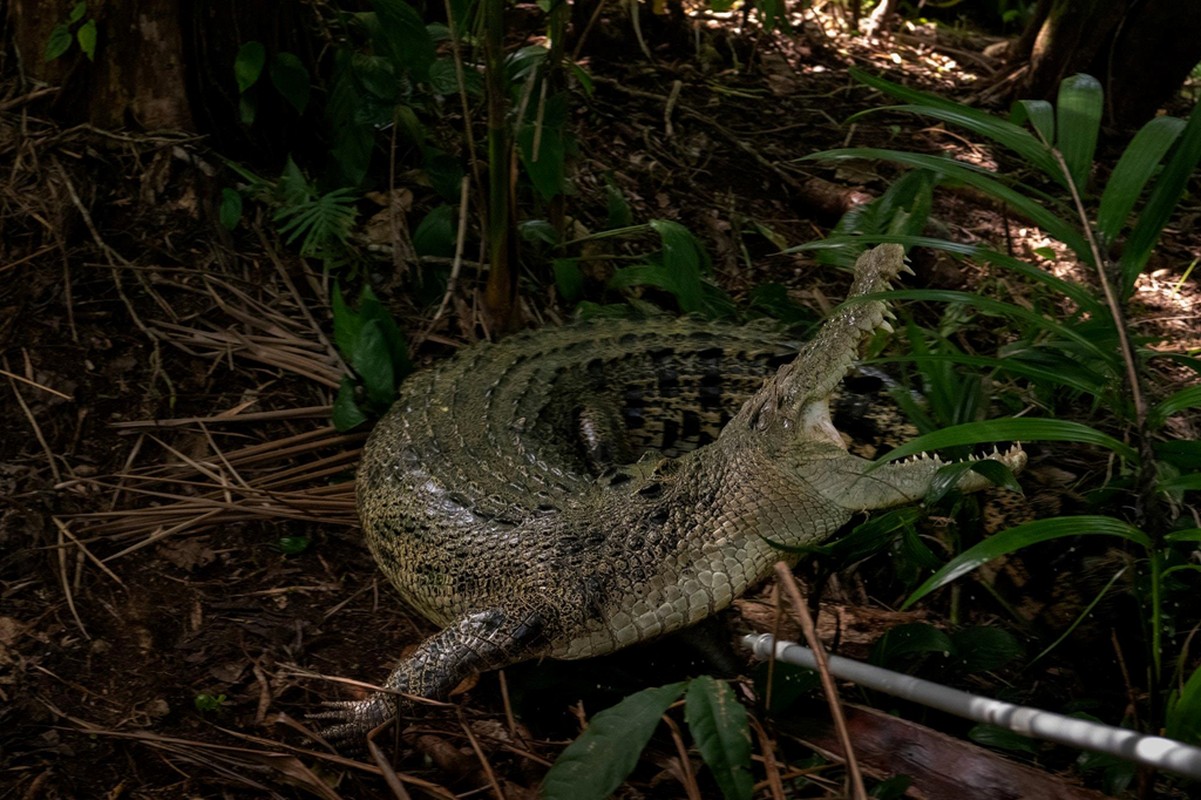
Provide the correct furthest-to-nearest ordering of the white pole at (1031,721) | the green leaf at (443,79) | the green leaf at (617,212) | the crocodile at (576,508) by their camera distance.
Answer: the green leaf at (617,212)
the green leaf at (443,79)
the crocodile at (576,508)
the white pole at (1031,721)

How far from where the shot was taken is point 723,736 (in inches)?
70.2

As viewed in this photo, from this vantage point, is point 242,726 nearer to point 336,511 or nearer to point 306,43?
point 336,511

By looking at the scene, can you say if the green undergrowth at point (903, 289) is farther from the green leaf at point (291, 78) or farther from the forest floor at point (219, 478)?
the forest floor at point (219, 478)

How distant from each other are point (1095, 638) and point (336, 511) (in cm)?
221

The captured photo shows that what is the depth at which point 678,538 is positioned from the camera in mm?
2645

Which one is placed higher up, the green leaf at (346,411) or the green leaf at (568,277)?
the green leaf at (568,277)

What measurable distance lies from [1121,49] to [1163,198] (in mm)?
3627

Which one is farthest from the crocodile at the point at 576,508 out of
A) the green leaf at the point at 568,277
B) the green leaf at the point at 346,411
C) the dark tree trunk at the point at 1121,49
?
the dark tree trunk at the point at 1121,49

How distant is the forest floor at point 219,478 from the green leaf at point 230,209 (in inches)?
2.8

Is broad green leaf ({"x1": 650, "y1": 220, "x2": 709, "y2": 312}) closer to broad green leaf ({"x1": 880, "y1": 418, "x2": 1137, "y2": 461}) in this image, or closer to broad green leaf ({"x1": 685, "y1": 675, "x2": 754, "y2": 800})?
broad green leaf ({"x1": 880, "y1": 418, "x2": 1137, "y2": 461})

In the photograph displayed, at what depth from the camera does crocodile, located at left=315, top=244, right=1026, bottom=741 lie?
2.57 m

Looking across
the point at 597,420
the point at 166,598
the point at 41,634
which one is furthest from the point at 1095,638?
the point at 41,634

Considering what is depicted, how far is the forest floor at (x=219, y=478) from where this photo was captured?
8.08ft

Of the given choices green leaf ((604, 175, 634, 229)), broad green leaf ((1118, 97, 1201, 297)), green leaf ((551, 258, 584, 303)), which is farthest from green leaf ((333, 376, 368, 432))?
broad green leaf ((1118, 97, 1201, 297))
